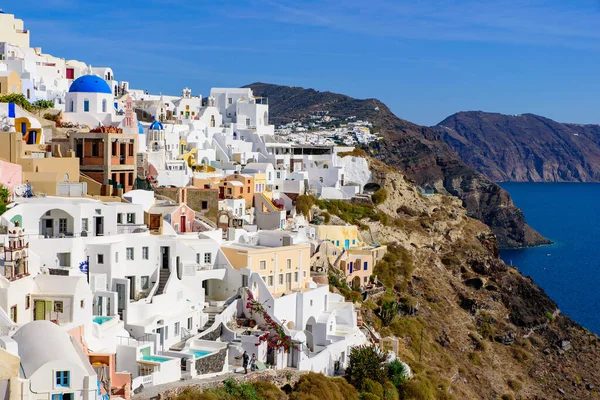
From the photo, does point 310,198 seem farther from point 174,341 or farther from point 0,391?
point 0,391

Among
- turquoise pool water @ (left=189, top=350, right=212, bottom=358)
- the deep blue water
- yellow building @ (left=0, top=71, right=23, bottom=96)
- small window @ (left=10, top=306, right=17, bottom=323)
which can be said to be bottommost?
the deep blue water

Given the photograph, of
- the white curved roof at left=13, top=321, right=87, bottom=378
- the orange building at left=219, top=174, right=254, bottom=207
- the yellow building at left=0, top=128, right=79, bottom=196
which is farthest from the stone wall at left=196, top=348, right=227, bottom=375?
the orange building at left=219, top=174, right=254, bottom=207

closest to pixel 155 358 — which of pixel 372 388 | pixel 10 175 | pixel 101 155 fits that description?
pixel 372 388

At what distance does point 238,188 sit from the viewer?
151 ft

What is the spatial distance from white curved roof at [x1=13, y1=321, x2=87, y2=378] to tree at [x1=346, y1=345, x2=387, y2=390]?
46.4 ft

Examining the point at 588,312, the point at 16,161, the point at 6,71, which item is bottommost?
the point at 588,312

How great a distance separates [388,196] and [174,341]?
36.4 metres

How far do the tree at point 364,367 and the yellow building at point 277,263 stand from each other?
13.3ft

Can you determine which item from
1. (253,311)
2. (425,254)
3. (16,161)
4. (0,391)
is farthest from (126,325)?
(425,254)

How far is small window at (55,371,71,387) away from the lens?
1848 centimetres

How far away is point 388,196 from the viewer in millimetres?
62344

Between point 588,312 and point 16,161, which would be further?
point 588,312

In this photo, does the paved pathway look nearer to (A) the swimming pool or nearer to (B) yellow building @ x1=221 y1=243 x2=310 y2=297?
(A) the swimming pool

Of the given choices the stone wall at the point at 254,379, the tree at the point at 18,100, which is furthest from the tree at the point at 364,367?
the tree at the point at 18,100
